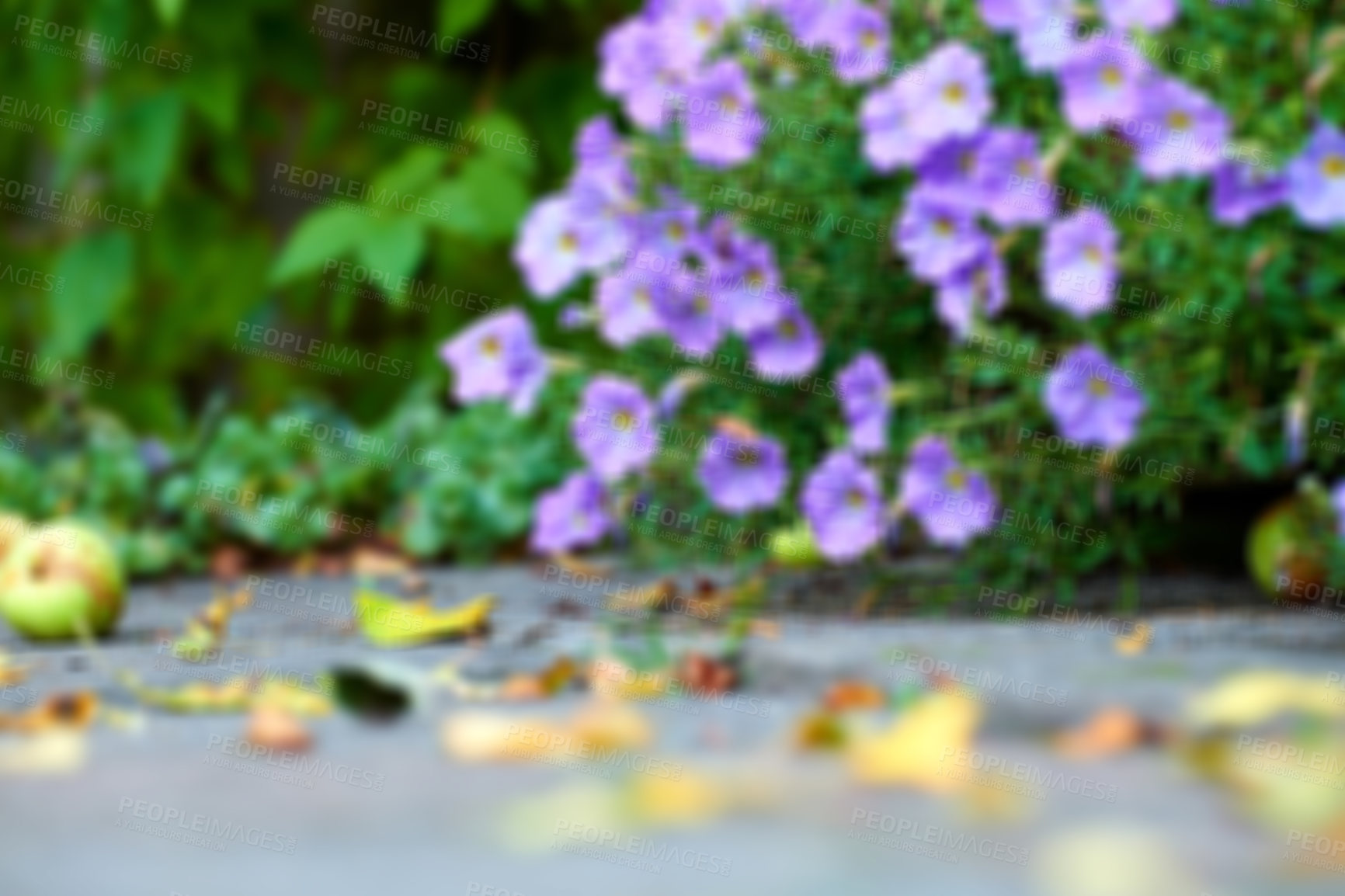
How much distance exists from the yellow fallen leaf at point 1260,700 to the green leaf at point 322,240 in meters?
1.88

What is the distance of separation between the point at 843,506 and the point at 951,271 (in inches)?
13.4

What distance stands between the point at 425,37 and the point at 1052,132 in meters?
2.05

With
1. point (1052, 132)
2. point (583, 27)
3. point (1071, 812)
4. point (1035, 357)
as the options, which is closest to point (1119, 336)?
point (1035, 357)

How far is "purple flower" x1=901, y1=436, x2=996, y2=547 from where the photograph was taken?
83.7 inches

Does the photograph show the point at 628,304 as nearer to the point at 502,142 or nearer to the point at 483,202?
the point at 483,202

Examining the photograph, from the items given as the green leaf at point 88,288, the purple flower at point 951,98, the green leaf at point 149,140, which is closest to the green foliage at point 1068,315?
the purple flower at point 951,98

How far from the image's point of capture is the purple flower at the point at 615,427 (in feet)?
7.55

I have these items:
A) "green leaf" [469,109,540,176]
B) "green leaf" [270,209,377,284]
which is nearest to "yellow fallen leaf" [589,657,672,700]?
"green leaf" [270,209,377,284]

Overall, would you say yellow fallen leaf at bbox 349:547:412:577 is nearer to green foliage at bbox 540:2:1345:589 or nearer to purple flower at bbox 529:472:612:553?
purple flower at bbox 529:472:612:553

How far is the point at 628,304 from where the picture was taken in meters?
2.29

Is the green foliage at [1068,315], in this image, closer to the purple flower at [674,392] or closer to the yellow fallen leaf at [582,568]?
the purple flower at [674,392]

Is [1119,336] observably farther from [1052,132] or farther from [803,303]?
[803,303]

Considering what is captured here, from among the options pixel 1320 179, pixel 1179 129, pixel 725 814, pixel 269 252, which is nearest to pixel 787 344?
pixel 1179 129

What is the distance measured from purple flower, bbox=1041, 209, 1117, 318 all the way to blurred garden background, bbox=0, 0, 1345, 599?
0.26 feet
